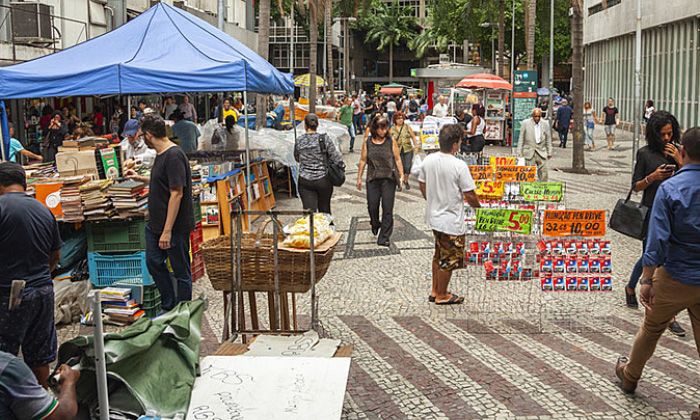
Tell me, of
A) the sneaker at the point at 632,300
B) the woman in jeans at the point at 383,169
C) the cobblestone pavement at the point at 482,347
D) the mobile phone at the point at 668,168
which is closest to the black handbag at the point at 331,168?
the woman in jeans at the point at 383,169

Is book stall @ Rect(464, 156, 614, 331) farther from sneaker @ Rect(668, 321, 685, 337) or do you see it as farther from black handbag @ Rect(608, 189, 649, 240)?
sneaker @ Rect(668, 321, 685, 337)

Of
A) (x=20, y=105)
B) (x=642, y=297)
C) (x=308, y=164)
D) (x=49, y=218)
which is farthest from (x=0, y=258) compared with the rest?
(x=20, y=105)

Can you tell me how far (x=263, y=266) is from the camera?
5941 millimetres

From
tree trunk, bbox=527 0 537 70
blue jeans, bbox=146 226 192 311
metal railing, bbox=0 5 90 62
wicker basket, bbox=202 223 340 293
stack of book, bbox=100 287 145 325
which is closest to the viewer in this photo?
wicker basket, bbox=202 223 340 293

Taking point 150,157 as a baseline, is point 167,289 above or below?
below

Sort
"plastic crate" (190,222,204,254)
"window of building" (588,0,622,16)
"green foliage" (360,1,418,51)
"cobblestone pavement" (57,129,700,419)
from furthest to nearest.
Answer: "green foliage" (360,1,418,51) → "window of building" (588,0,622,16) → "plastic crate" (190,222,204,254) → "cobblestone pavement" (57,129,700,419)

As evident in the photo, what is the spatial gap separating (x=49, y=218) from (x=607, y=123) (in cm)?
2523

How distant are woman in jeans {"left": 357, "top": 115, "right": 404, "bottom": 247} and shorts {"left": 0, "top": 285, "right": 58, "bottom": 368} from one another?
20.3 ft

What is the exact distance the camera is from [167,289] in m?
7.36

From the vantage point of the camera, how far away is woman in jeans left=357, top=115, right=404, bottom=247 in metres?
11.2

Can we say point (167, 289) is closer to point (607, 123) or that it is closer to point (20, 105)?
point (20, 105)

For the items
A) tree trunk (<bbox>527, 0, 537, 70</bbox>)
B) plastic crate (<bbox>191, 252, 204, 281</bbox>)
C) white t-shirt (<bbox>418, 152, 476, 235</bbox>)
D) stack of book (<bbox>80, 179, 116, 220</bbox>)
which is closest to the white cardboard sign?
white t-shirt (<bbox>418, 152, 476, 235</bbox>)

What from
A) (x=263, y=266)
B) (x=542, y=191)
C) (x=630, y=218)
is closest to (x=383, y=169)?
(x=542, y=191)

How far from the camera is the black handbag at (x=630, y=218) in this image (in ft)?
24.6
